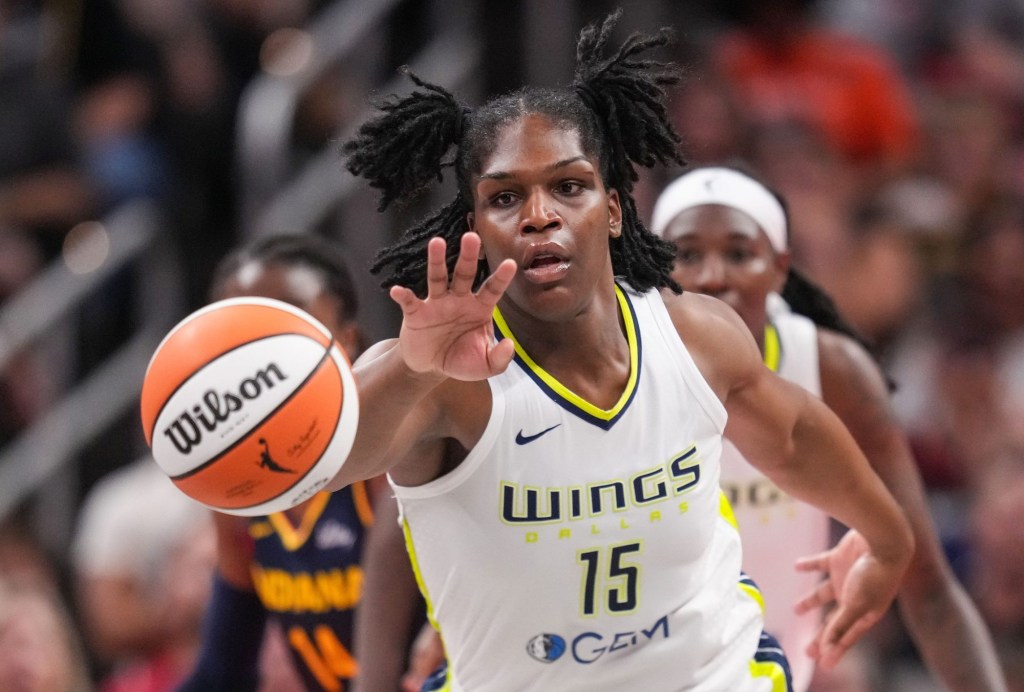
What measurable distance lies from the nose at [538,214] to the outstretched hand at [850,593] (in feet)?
4.13


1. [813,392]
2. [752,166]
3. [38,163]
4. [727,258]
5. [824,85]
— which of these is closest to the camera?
[813,392]

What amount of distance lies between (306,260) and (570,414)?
151 cm

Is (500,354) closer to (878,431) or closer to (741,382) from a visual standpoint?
(741,382)

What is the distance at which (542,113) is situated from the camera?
10.9 feet

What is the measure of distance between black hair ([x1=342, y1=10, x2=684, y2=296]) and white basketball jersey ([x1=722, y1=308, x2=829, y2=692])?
0.99 meters

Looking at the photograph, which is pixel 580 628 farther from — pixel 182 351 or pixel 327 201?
pixel 327 201

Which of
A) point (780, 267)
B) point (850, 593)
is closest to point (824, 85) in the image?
point (780, 267)

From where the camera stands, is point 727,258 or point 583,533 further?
point 727,258

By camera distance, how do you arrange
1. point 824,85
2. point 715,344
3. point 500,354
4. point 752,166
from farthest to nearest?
1. point 824,85
2. point 752,166
3. point 715,344
4. point 500,354

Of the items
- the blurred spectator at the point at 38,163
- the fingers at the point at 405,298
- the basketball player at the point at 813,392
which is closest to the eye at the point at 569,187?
the fingers at the point at 405,298

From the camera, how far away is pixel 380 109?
11.5 ft

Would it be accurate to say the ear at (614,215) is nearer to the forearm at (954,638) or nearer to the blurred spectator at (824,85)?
the forearm at (954,638)

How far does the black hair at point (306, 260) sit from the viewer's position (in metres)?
4.56

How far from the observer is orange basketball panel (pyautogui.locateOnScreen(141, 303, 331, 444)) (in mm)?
2912
